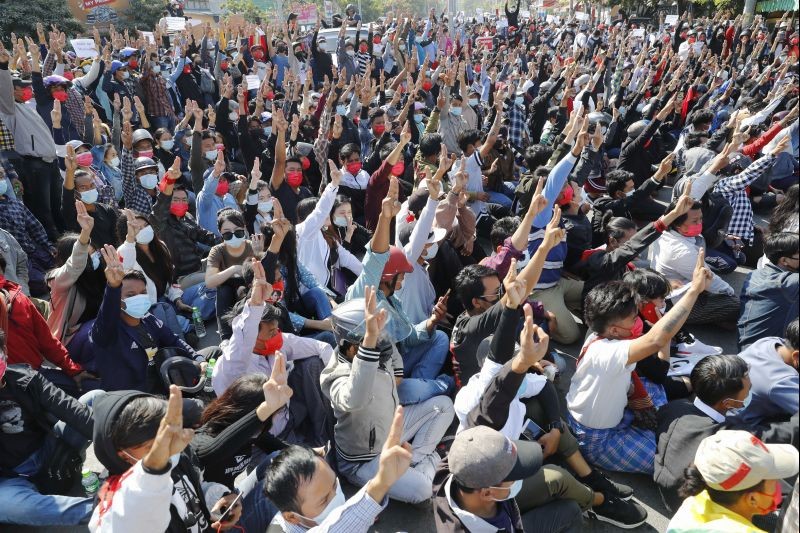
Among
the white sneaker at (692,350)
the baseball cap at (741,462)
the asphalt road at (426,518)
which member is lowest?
the asphalt road at (426,518)

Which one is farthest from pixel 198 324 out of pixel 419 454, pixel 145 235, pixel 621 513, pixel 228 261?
pixel 621 513

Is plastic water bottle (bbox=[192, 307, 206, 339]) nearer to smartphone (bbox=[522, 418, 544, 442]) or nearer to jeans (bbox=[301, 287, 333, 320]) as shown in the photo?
jeans (bbox=[301, 287, 333, 320])

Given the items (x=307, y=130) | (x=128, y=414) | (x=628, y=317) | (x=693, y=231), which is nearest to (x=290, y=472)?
(x=128, y=414)

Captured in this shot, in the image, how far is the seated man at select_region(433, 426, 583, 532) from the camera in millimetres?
2146

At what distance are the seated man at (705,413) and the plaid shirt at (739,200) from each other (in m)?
2.71

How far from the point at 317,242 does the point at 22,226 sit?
2881 millimetres

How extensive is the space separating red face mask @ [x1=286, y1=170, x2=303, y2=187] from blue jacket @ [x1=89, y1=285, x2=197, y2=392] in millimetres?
2531

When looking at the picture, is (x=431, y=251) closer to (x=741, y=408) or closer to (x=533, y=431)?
(x=533, y=431)

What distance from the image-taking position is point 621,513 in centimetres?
311

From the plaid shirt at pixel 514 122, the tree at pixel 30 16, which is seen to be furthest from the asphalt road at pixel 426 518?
the tree at pixel 30 16

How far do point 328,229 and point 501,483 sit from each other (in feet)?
10.3

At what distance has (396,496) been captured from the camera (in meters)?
3.34

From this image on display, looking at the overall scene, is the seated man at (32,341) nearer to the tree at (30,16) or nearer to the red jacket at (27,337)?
the red jacket at (27,337)

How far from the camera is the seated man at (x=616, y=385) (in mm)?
2934
